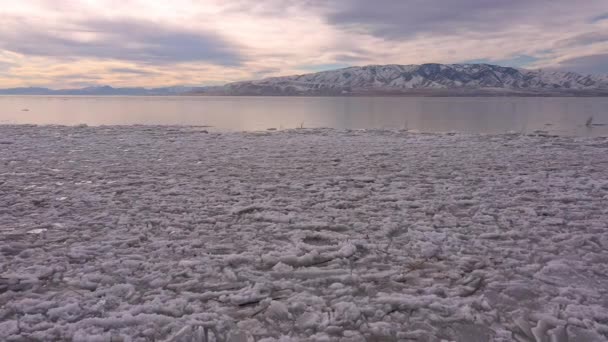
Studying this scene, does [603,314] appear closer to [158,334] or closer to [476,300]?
[476,300]

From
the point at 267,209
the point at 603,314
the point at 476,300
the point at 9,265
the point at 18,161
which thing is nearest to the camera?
the point at 603,314

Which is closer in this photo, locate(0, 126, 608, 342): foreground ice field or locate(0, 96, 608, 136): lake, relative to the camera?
locate(0, 126, 608, 342): foreground ice field

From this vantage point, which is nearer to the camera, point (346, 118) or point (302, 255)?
point (302, 255)

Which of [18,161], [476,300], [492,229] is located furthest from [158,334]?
[18,161]

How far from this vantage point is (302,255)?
16.1 feet

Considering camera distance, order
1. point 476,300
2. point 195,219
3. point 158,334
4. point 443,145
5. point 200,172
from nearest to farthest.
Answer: point 158,334, point 476,300, point 195,219, point 200,172, point 443,145

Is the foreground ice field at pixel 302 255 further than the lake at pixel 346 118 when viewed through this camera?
No

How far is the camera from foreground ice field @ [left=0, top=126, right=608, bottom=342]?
136 inches

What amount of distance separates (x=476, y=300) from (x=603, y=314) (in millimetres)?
1070

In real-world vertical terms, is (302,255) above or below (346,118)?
below

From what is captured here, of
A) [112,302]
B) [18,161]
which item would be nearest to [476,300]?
[112,302]

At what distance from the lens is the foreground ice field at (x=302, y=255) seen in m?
3.46

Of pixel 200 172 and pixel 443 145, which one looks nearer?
pixel 200 172

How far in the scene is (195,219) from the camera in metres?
6.25
